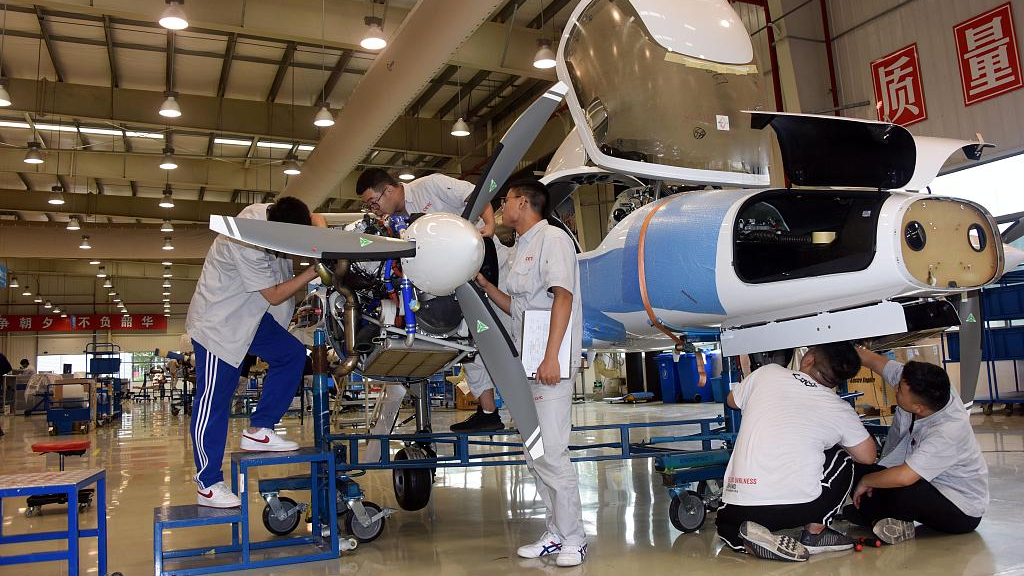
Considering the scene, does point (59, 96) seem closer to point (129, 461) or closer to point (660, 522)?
point (129, 461)

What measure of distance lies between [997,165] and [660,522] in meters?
9.81

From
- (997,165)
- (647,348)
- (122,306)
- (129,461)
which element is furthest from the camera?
(122,306)

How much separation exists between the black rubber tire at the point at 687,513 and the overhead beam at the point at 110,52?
42.3 feet

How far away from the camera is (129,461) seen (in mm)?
9656

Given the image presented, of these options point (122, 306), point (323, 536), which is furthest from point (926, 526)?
point (122, 306)

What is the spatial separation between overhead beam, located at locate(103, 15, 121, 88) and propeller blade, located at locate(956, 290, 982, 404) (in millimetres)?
13567

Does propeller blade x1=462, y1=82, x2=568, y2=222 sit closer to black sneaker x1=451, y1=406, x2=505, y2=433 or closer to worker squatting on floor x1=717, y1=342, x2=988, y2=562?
black sneaker x1=451, y1=406, x2=505, y2=433

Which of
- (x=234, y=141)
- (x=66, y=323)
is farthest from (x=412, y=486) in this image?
(x=66, y=323)

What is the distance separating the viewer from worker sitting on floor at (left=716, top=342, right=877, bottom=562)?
3689 mm

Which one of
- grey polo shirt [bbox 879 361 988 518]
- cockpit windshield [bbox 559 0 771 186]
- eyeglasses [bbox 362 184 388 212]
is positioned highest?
cockpit windshield [bbox 559 0 771 186]

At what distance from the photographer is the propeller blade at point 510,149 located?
4.21 metres

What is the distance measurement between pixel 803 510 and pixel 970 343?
1.78 m

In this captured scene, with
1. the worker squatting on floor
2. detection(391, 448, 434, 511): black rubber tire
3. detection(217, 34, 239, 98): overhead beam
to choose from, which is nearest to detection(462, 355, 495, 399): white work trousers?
detection(391, 448, 434, 511): black rubber tire

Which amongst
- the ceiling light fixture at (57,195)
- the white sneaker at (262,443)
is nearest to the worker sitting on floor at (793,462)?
the white sneaker at (262,443)
